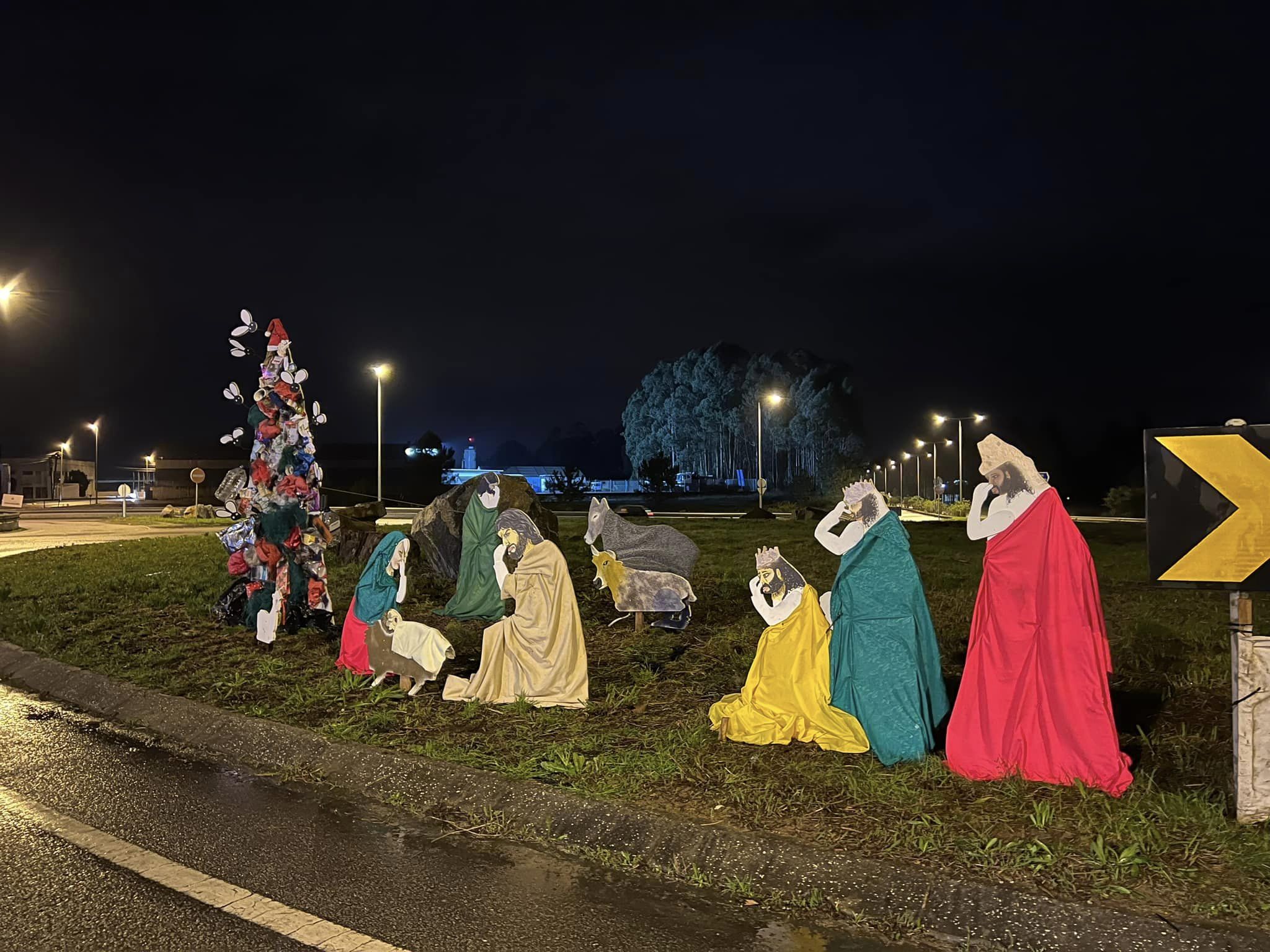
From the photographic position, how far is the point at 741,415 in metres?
98.9

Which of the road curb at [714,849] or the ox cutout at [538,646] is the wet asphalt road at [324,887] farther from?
the ox cutout at [538,646]

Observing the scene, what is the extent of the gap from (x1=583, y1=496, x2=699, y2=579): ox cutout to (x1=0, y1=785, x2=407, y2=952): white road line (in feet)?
21.8

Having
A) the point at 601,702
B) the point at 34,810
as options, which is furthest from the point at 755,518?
the point at 34,810

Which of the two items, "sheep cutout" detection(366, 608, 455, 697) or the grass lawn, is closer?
the grass lawn

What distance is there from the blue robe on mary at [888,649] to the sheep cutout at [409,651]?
335 centimetres

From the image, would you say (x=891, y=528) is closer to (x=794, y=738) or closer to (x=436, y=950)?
(x=794, y=738)

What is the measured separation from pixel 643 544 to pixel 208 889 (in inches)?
295

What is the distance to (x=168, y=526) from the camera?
119ft

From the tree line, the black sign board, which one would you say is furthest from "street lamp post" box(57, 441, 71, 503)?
the black sign board

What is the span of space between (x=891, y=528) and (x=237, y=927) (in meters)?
4.15

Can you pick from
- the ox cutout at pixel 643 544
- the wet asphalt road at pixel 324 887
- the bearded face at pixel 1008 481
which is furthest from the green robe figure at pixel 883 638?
the ox cutout at pixel 643 544

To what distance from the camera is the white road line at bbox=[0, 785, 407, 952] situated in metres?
3.90

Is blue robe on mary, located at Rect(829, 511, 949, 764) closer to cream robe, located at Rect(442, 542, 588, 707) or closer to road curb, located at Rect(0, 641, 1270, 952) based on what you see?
road curb, located at Rect(0, 641, 1270, 952)

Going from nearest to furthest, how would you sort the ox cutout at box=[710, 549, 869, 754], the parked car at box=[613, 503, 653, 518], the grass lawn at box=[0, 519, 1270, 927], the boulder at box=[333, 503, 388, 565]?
1. the grass lawn at box=[0, 519, 1270, 927]
2. the ox cutout at box=[710, 549, 869, 754]
3. the boulder at box=[333, 503, 388, 565]
4. the parked car at box=[613, 503, 653, 518]
